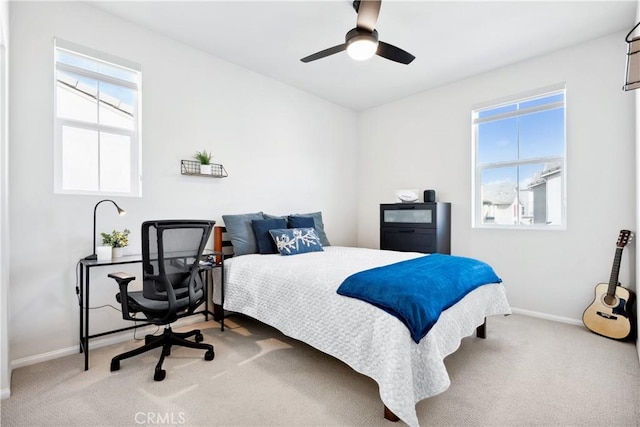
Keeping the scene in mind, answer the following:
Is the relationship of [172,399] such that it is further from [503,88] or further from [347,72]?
[503,88]

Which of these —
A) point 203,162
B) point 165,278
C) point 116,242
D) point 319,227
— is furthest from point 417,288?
point 203,162

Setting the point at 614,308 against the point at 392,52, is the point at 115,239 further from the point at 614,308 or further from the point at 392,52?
the point at 614,308

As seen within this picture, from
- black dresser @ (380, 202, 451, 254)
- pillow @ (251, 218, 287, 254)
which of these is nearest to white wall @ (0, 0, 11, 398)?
pillow @ (251, 218, 287, 254)

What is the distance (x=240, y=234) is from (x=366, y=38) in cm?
223

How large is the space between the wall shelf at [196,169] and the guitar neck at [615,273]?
13.1 feet

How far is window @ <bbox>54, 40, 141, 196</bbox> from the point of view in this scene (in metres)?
2.69

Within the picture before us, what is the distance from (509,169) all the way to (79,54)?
468 cm

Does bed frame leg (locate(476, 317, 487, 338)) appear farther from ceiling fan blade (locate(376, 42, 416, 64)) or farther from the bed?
ceiling fan blade (locate(376, 42, 416, 64))

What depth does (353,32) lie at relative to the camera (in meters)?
2.30

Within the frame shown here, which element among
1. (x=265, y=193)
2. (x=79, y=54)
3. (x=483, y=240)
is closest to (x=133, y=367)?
(x=265, y=193)

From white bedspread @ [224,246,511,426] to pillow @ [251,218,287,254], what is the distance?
0.21m

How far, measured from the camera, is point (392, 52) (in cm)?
255

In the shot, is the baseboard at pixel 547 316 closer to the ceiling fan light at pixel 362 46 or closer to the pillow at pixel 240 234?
the pillow at pixel 240 234

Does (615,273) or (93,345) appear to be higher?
(615,273)
